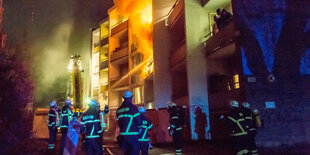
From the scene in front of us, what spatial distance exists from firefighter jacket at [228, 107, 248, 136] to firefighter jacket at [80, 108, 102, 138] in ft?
11.8

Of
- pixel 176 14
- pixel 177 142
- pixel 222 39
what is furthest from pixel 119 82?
pixel 177 142

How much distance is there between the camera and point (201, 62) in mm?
14555

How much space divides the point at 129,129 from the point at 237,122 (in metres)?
3.15

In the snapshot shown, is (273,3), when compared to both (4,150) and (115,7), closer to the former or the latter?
(4,150)

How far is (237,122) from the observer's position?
257 inches

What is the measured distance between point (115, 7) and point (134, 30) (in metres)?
6.77

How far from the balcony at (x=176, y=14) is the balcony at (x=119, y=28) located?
11.4m

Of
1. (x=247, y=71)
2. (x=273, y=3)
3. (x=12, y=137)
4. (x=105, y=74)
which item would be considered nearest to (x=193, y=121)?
(x=247, y=71)

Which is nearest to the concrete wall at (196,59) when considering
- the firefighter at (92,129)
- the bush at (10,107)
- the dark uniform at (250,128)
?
the dark uniform at (250,128)

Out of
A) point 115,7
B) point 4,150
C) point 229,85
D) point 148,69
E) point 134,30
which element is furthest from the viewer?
point 115,7

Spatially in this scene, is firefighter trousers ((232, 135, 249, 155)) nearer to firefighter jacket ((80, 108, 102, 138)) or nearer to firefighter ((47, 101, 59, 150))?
firefighter jacket ((80, 108, 102, 138))

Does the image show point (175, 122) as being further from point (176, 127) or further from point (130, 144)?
point (130, 144)

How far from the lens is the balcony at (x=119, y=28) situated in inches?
1130

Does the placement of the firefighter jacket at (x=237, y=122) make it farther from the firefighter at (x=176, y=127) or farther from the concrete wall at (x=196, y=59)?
the concrete wall at (x=196, y=59)
